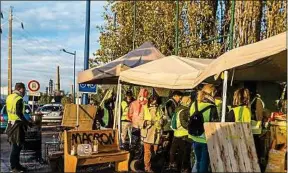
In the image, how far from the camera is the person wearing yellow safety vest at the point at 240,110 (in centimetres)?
820

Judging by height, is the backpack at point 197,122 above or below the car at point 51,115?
above

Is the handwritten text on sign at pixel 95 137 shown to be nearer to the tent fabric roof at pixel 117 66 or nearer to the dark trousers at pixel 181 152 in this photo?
the dark trousers at pixel 181 152

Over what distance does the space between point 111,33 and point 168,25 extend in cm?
A: 541

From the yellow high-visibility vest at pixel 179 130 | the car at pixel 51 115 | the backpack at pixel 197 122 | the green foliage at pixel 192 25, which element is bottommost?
the car at pixel 51 115

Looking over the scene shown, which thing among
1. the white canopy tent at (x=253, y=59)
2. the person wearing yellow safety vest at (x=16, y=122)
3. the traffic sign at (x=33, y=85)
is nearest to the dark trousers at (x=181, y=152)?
the white canopy tent at (x=253, y=59)

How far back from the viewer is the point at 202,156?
8117mm

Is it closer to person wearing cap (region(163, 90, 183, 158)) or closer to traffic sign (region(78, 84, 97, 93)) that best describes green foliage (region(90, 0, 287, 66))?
traffic sign (region(78, 84, 97, 93))

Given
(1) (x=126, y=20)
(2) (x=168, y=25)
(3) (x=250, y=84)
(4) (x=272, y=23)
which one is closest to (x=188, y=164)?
(3) (x=250, y=84)

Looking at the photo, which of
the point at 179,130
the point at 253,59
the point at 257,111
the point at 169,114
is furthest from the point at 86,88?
the point at 253,59

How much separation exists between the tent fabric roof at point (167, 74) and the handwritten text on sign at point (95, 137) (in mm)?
1256

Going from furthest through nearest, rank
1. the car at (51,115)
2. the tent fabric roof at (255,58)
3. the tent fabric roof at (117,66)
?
the car at (51,115) → the tent fabric roof at (117,66) → the tent fabric roof at (255,58)

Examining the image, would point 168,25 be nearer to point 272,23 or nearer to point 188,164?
point 272,23

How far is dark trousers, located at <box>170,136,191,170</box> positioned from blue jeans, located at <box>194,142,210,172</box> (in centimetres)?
178

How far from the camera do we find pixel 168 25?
24672 mm
